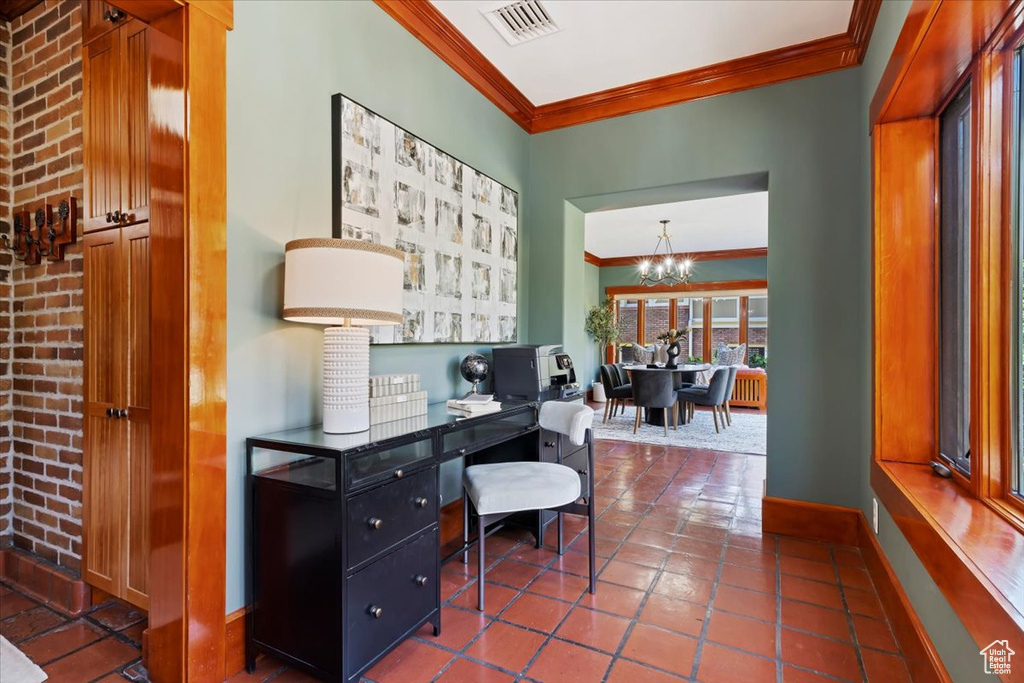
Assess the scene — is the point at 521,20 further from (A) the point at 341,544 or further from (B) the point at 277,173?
(A) the point at 341,544

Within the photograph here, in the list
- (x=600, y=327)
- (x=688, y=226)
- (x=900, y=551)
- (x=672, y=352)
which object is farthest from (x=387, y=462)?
(x=600, y=327)

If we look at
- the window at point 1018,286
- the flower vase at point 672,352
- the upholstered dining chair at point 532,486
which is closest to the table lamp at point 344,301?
the upholstered dining chair at point 532,486

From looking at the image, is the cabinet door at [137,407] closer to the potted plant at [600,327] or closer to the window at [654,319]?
the potted plant at [600,327]

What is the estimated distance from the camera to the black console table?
5.18 feet

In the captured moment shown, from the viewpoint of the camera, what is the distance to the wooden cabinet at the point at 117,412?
75.7 inches

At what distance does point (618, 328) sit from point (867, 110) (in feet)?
26.4

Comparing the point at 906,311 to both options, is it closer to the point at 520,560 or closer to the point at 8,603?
the point at 520,560

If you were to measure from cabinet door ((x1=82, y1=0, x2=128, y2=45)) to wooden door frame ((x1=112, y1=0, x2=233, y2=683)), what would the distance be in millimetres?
462

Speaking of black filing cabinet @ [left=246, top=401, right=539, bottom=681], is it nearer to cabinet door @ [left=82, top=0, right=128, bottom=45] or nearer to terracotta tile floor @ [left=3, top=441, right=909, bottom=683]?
terracotta tile floor @ [left=3, top=441, right=909, bottom=683]

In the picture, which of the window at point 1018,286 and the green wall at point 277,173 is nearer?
the window at point 1018,286

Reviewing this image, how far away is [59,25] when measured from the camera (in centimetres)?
223

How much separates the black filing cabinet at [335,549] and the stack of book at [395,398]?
9.5 inches

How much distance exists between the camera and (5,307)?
7.88 feet

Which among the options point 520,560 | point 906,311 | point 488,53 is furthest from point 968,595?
point 488,53
